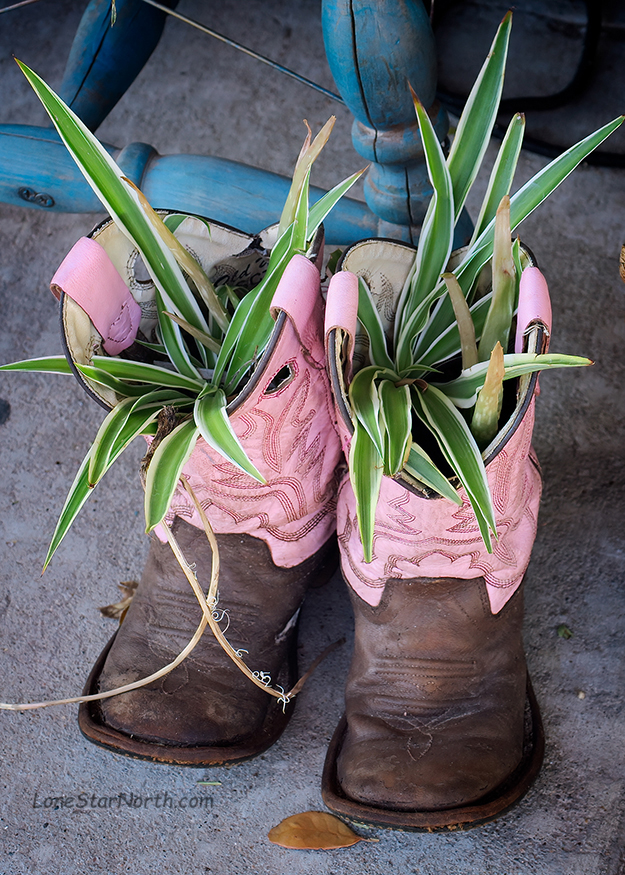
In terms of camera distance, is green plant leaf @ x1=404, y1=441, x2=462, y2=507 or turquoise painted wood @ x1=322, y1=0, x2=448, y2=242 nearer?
green plant leaf @ x1=404, y1=441, x2=462, y2=507

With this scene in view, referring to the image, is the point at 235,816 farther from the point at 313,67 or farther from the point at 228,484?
the point at 313,67

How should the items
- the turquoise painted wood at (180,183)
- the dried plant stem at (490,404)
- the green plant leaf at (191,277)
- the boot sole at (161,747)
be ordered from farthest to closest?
the turquoise painted wood at (180,183) → the boot sole at (161,747) → the green plant leaf at (191,277) → the dried plant stem at (490,404)

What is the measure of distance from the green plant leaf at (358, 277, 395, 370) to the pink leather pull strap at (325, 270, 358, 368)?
0.32ft

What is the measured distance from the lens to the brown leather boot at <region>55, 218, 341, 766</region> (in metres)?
0.80

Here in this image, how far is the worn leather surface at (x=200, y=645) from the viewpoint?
0.93 metres

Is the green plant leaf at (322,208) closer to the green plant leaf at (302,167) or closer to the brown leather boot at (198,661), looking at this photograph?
the green plant leaf at (302,167)

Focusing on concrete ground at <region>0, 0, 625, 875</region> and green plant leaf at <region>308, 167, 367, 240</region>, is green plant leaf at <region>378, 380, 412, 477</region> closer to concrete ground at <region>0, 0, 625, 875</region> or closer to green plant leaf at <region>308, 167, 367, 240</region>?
green plant leaf at <region>308, 167, 367, 240</region>

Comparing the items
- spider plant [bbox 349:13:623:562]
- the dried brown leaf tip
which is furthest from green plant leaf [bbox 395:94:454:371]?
the dried brown leaf tip

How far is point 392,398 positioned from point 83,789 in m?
0.71

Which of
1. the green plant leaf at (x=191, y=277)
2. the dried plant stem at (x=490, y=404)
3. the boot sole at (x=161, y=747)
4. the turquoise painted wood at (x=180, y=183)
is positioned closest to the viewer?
the dried plant stem at (x=490, y=404)

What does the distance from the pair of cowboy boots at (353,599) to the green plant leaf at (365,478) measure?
0.08 ft

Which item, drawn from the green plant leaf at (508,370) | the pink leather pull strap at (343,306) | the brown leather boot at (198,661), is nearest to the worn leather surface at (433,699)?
the brown leather boot at (198,661)

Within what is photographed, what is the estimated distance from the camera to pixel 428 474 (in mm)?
727

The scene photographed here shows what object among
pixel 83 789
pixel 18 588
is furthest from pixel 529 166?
pixel 83 789
